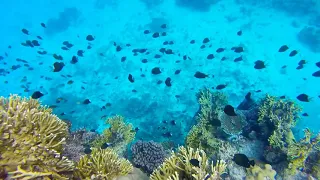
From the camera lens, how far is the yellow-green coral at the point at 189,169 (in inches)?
155

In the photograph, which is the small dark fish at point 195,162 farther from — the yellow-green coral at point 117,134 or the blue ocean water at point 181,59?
the blue ocean water at point 181,59

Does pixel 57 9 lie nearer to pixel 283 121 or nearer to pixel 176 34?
pixel 176 34

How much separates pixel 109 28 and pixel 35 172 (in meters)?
46.1

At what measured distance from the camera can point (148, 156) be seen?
7.39m

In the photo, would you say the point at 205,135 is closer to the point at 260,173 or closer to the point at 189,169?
the point at 260,173

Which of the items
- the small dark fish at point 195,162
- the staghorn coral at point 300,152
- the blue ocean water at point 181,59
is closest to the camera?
the small dark fish at point 195,162

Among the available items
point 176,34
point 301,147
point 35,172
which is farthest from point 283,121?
point 176,34

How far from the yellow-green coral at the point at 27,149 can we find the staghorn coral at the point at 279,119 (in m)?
6.46

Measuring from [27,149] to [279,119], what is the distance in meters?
7.68

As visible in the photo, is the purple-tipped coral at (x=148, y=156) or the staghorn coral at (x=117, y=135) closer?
Result: the purple-tipped coral at (x=148, y=156)

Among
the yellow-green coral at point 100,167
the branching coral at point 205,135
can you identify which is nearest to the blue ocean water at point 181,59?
the branching coral at point 205,135

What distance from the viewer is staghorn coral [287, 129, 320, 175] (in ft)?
22.4

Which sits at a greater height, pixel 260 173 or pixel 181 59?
pixel 181 59

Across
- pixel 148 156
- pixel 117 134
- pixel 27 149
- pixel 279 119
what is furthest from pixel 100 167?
pixel 279 119
